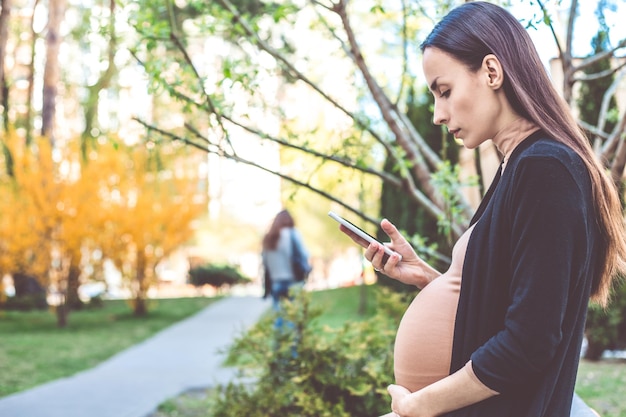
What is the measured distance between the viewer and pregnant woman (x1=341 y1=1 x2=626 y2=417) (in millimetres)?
1429

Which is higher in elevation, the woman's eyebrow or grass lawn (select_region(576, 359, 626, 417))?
the woman's eyebrow

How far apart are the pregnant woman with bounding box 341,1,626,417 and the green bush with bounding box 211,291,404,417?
299 centimetres

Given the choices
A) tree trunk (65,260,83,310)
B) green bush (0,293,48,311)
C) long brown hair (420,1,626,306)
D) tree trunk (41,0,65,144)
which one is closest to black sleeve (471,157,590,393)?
long brown hair (420,1,626,306)

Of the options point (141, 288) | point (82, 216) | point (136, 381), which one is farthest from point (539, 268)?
point (141, 288)

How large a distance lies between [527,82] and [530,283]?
456mm

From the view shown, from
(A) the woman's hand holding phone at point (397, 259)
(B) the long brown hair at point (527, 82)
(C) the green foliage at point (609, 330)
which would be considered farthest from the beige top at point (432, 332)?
Result: (C) the green foliage at point (609, 330)

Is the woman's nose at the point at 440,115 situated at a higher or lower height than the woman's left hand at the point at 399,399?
higher

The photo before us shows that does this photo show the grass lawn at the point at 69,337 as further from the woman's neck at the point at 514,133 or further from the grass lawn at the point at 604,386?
the woman's neck at the point at 514,133

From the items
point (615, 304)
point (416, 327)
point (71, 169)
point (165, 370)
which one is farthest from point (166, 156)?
point (416, 327)

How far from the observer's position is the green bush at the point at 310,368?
15.7 ft

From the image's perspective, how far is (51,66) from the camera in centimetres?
1973

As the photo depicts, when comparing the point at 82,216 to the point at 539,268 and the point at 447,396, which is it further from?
the point at 539,268

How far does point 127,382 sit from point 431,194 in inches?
230

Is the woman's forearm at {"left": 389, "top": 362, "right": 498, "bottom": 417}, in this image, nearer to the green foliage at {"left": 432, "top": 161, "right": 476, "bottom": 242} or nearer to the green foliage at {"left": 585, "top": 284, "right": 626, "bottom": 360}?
the green foliage at {"left": 432, "top": 161, "right": 476, "bottom": 242}
